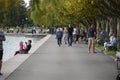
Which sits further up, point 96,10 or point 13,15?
point 96,10

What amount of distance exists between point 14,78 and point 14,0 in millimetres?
145128

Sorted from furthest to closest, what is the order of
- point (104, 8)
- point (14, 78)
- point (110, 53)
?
1. point (110, 53)
2. point (104, 8)
3. point (14, 78)

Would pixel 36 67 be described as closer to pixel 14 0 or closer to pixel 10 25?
pixel 10 25

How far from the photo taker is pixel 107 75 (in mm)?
17984

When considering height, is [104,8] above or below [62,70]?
above

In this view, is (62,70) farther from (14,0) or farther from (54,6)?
(14,0)

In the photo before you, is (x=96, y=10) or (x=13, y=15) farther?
(x=13, y=15)

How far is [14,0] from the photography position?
161m

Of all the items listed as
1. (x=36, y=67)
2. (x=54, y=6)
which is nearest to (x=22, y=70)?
(x=36, y=67)

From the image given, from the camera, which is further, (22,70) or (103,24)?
(103,24)

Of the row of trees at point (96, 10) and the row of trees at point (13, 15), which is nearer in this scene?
the row of trees at point (96, 10)

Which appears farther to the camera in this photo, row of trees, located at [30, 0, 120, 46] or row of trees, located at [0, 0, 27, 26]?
row of trees, located at [0, 0, 27, 26]

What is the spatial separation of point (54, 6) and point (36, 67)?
39.2 m

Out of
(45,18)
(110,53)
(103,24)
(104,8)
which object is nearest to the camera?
(104,8)
